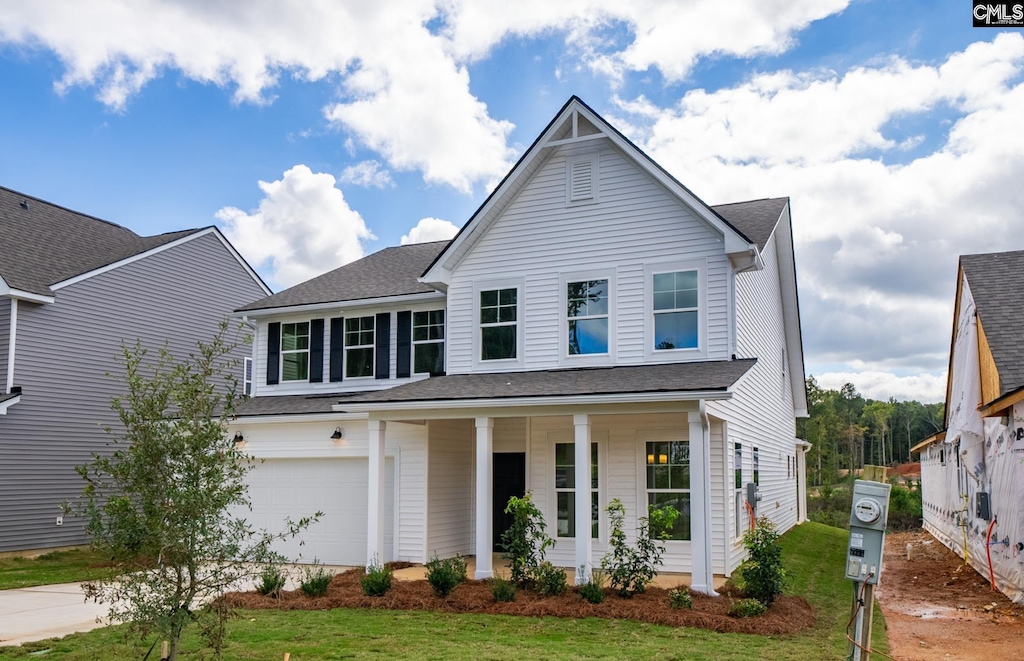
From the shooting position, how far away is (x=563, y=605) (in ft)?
36.1

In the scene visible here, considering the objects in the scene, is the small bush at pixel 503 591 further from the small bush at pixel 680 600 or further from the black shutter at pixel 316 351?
the black shutter at pixel 316 351

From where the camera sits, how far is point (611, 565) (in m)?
11.7

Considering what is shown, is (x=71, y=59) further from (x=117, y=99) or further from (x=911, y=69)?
(x=911, y=69)

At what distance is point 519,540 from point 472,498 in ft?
15.7

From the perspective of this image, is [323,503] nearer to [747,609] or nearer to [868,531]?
[747,609]

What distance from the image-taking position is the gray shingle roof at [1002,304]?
41.1 feet

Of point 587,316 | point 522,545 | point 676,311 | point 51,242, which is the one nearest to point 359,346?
point 587,316

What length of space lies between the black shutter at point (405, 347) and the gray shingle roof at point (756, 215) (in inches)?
273

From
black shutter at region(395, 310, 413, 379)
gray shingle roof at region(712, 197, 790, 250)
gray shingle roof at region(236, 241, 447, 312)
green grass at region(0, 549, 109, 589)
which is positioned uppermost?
gray shingle roof at region(712, 197, 790, 250)

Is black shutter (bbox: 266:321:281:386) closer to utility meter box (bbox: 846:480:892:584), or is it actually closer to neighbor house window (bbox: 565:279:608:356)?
neighbor house window (bbox: 565:279:608:356)

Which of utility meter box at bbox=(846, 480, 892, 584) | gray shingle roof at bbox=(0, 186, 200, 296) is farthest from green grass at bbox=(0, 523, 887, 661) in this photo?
gray shingle roof at bbox=(0, 186, 200, 296)

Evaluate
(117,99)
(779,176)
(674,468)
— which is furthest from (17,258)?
(779,176)

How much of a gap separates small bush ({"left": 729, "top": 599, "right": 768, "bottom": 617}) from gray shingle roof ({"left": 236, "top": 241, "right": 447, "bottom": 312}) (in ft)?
30.3

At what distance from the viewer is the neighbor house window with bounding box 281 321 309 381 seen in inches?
741
